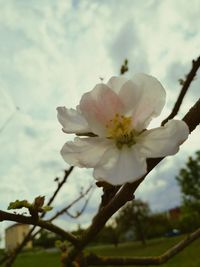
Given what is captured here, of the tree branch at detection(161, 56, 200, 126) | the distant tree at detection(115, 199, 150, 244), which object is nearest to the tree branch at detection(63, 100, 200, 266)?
the tree branch at detection(161, 56, 200, 126)

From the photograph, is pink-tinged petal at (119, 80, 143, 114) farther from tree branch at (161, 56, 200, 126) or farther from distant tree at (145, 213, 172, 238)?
distant tree at (145, 213, 172, 238)

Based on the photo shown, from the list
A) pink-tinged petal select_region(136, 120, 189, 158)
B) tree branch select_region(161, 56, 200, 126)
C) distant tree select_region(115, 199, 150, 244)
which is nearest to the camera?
pink-tinged petal select_region(136, 120, 189, 158)

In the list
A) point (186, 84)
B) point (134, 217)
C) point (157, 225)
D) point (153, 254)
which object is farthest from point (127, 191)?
point (157, 225)

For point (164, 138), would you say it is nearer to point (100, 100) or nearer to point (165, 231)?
point (100, 100)

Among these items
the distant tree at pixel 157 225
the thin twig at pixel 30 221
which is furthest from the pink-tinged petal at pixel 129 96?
the distant tree at pixel 157 225

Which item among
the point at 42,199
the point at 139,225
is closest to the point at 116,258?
the point at 42,199

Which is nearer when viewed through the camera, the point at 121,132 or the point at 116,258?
the point at 121,132

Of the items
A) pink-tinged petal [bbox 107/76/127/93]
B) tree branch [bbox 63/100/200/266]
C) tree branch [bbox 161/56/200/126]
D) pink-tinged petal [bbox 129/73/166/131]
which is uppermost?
tree branch [bbox 161/56/200/126]
